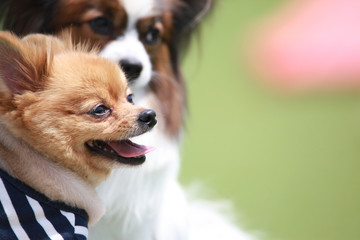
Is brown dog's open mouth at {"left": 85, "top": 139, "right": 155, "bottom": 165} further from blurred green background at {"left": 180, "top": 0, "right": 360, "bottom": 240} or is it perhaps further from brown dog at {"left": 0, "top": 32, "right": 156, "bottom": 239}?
blurred green background at {"left": 180, "top": 0, "right": 360, "bottom": 240}

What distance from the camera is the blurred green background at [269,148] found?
3.26 meters

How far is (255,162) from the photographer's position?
12.3 feet

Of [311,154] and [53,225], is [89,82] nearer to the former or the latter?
[53,225]

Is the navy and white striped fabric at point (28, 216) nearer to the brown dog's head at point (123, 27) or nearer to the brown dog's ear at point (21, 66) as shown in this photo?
the brown dog's ear at point (21, 66)

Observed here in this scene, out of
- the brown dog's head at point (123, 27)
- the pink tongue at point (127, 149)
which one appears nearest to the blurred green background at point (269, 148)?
the brown dog's head at point (123, 27)

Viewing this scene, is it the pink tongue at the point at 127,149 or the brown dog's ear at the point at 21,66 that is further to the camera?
the pink tongue at the point at 127,149

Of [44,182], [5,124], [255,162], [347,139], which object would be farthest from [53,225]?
[347,139]

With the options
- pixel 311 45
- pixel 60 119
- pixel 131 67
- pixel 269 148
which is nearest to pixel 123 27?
pixel 131 67

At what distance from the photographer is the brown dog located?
65.0 inches

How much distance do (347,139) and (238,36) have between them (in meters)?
1.52

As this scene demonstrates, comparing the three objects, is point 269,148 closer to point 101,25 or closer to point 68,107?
point 101,25

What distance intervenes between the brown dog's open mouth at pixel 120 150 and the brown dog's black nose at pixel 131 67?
1.45 ft

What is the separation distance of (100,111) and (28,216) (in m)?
0.35

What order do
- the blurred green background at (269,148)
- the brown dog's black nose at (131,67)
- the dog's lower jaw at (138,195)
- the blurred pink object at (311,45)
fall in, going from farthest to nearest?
the blurred pink object at (311,45) → the blurred green background at (269,148) → the dog's lower jaw at (138,195) → the brown dog's black nose at (131,67)
